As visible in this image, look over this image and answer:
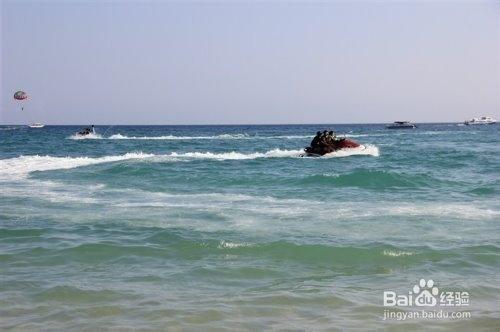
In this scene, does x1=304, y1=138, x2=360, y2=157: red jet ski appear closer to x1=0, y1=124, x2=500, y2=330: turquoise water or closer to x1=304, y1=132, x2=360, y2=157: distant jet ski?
x1=304, y1=132, x2=360, y2=157: distant jet ski

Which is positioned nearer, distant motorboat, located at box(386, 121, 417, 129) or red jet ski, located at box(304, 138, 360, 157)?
red jet ski, located at box(304, 138, 360, 157)

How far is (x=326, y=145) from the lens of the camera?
33000 millimetres

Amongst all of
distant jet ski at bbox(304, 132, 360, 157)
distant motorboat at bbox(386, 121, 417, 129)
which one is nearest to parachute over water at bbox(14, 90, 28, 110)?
distant jet ski at bbox(304, 132, 360, 157)

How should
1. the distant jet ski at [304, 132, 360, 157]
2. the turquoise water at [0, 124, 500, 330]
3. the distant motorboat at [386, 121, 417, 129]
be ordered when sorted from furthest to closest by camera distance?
1. the distant motorboat at [386, 121, 417, 129]
2. the distant jet ski at [304, 132, 360, 157]
3. the turquoise water at [0, 124, 500, 330]

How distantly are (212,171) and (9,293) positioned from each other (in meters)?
A: 17.6

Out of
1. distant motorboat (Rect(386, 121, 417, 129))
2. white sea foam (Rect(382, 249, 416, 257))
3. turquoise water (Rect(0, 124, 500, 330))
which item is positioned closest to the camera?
turquoise water (Rect(0, 124, 500, 330))

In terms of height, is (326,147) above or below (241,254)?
above

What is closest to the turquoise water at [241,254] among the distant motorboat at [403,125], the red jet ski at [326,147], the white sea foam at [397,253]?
the white sea foam at [397,253]

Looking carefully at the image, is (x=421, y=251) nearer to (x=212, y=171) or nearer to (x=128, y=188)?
(x=128, y=188)

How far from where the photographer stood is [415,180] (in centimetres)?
2005

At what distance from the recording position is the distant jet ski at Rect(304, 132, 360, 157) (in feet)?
108

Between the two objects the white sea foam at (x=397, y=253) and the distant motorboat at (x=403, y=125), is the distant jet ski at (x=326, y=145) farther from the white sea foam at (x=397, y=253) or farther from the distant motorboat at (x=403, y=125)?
the distant motorboat at (x=403, y=125)

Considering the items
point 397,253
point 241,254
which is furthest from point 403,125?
point 241,254

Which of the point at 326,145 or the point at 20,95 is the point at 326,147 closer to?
the point at 326,145
